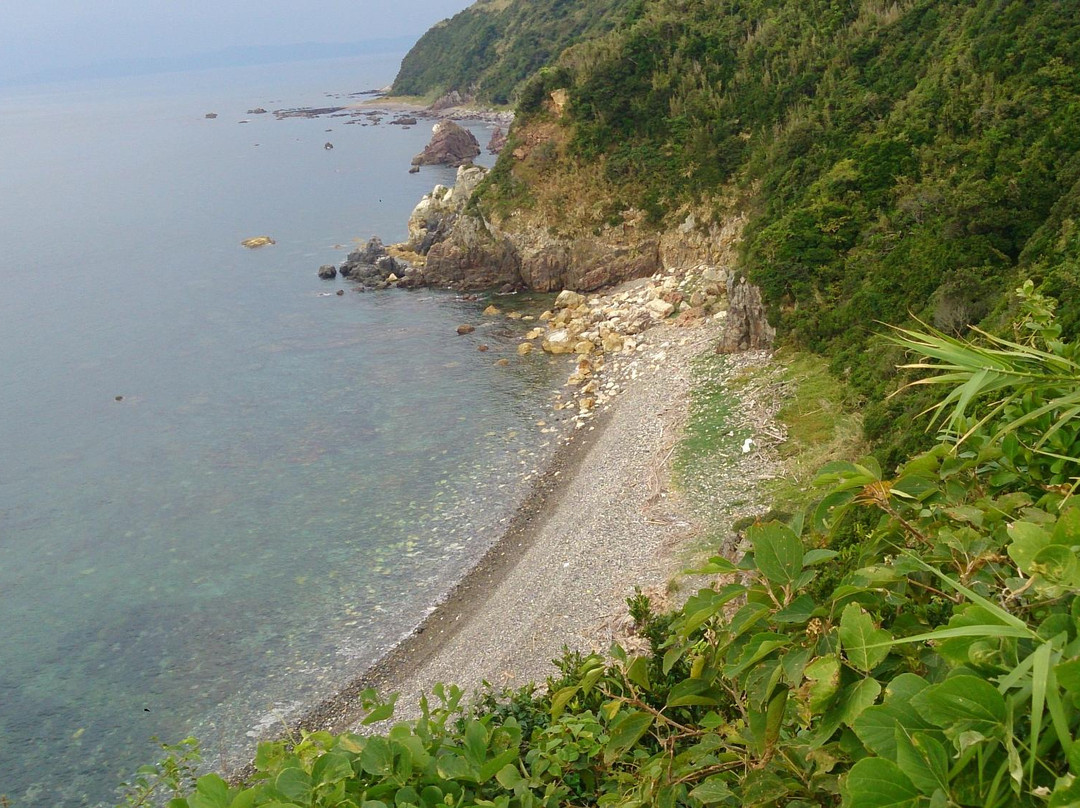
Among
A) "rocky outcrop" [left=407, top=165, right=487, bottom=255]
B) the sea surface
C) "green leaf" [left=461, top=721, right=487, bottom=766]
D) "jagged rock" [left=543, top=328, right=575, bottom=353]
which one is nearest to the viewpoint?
"green leaf" [left=461, top=721, right=487, bottom=766]

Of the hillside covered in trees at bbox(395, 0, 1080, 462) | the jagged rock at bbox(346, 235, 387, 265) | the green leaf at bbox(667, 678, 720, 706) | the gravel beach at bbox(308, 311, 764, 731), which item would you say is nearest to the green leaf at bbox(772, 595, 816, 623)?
the green leaf at bbox(667, 678, 720, 706)

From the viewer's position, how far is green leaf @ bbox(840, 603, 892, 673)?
98.9 inches

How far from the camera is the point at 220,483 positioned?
27578mm

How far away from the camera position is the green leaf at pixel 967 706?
6.55 feet

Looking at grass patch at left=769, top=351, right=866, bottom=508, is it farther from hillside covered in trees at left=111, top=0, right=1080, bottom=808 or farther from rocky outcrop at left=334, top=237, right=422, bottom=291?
rocky outcrop at left=334, top=237, right=422, bottom=291

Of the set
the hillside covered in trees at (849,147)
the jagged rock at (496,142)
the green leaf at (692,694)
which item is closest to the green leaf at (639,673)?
the green leaf at (692,694)

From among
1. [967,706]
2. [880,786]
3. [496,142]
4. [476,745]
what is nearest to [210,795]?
[476,745]

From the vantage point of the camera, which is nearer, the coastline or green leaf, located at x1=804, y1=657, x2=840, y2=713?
green leaf, located at x1=804, y1=657, x2=840, y2=713

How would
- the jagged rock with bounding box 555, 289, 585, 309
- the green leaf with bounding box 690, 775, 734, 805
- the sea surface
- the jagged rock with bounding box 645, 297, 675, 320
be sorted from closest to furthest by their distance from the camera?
the green leaf with bounding box 690, 775, 734, 805, the sea surface, the jagged rock with bounding box 645, 297, 675, 320, the jagged rock with bounding box 555, 289, 585, 309

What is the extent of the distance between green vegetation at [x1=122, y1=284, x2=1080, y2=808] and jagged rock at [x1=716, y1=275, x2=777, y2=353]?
22.4 metres

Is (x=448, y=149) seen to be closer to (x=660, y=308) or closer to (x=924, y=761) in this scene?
(x=660, y=308)

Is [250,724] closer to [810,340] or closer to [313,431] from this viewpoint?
[313,431]

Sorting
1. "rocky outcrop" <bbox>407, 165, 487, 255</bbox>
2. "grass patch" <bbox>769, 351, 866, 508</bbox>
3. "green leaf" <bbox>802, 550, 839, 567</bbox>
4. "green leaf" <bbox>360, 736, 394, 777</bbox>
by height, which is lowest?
"grass patch" <bbox>769, 351, 866, 508</bbox>

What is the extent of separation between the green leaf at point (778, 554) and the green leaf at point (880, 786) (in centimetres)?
94
